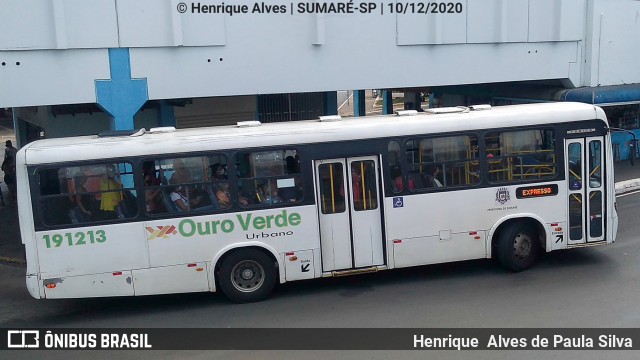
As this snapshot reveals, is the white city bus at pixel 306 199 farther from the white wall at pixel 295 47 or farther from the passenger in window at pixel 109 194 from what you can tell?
the white wall at pixel 295 47

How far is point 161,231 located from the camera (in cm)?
934

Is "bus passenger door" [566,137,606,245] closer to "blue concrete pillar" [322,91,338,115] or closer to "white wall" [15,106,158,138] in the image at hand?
"blue concrete pillar" [322,91,338,115]

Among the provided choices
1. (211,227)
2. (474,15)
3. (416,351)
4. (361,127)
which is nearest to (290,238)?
(211,227)

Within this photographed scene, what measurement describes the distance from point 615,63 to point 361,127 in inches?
449

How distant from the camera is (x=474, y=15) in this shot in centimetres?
1563

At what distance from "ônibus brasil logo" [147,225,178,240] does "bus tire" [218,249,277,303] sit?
88cm

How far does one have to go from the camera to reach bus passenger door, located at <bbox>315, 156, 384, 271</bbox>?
9.79 meters

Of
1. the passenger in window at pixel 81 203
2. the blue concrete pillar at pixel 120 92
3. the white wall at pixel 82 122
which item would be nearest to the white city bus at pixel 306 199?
the passenger in window at pixel 81 203

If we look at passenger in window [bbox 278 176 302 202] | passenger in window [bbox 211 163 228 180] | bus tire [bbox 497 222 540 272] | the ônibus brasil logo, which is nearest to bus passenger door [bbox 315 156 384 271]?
passenger in window [bbox 278 176 302 202]

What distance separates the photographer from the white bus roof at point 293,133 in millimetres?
9188

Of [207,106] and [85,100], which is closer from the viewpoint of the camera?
[85,100]

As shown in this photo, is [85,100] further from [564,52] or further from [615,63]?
[615,63]

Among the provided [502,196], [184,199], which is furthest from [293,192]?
[502,196]

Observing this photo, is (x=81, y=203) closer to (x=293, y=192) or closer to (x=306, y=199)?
(x=293, y=192)
